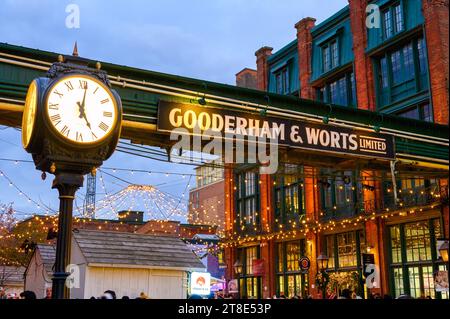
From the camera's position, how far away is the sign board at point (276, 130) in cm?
1023

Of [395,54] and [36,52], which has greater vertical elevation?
[395,54]

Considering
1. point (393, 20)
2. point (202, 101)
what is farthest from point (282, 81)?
point (202, 101)

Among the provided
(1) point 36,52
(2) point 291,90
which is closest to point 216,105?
(1) point 36,52

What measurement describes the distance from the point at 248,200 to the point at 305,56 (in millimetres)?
Result: 11072

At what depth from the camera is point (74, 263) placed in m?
13.2

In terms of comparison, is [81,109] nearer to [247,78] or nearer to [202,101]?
[202,101]

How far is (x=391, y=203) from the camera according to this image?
26594 millimetres

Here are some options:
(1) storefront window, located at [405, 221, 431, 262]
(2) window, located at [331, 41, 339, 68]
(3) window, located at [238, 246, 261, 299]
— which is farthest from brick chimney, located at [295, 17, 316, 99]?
(3) window, located at [238, 246, 261, 299]

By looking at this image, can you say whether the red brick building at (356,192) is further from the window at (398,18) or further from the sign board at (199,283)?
the sign board at (199,283)

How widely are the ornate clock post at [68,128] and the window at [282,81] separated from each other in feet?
101

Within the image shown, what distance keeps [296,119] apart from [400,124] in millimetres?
3501
